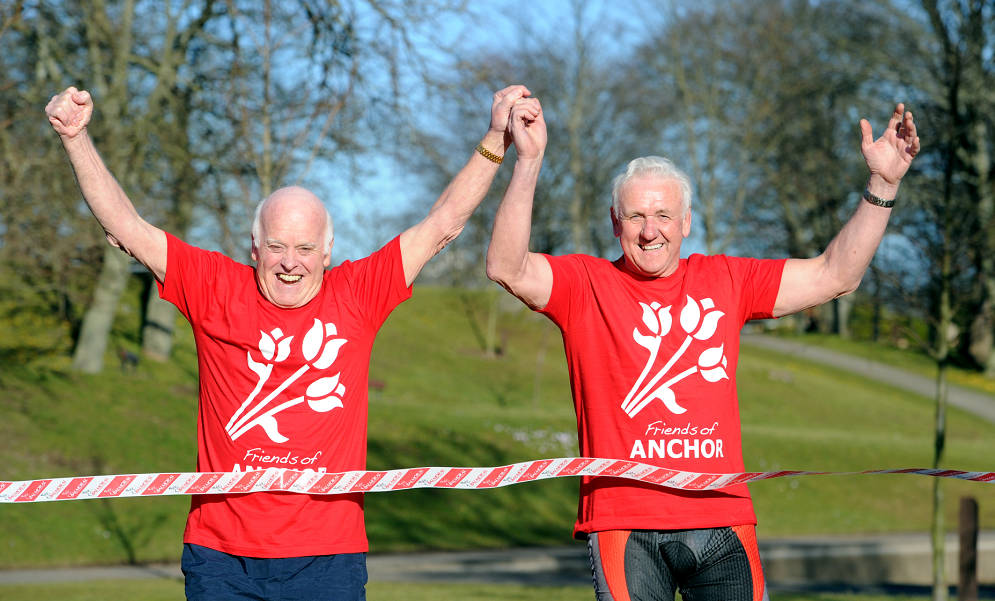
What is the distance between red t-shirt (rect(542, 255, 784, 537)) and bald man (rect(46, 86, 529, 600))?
66 centimetres

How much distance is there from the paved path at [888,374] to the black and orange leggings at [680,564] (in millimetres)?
22554

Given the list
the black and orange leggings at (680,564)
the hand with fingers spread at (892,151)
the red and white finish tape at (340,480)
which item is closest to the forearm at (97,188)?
the red and white finish tape at (340,480)

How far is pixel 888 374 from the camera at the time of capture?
33.5m

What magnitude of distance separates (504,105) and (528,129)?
0.13m

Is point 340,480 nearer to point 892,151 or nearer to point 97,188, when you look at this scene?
point 97,188

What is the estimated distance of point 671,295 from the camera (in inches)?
129

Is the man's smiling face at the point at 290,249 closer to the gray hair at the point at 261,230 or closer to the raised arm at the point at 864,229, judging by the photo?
the gray hair at the point at 261,230

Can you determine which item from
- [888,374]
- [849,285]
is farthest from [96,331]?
[888,374]

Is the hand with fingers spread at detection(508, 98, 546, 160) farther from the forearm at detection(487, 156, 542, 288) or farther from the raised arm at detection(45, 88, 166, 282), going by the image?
the raised arm at detection(45, 88, 166, 282)

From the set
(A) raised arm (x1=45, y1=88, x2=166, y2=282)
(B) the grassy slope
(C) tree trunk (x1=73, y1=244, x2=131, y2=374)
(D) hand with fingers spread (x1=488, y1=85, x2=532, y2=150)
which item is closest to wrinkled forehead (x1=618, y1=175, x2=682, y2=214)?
(D) hand with fingers spread (x1=488, y1=85, x2=532, y2=150)

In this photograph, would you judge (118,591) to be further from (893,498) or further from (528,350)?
(528,350)

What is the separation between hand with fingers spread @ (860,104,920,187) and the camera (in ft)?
10.8

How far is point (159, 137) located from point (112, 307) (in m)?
4.93

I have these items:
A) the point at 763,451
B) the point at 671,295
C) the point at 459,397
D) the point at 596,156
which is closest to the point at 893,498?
the point at 763,451
